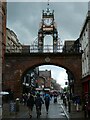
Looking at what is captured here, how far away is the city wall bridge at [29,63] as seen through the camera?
1519 inches

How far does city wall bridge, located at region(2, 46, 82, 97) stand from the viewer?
3859 centimetres

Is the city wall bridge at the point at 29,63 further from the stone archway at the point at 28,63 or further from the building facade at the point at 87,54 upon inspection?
the building facade at the point at 87,54

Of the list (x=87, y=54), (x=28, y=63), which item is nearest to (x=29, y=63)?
(x=28, y=63)

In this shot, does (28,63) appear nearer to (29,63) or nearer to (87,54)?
(29,63)

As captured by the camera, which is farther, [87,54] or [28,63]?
[28,63]

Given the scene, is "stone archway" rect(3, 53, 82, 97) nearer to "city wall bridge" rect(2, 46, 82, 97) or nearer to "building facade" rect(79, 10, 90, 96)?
"city wall bridge" rect(2, 46, 82, 97)

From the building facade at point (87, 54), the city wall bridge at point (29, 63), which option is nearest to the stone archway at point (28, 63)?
the city wall bridge at point (29, 63)

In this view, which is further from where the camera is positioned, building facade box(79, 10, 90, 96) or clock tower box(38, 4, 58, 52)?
clock tower box(38, 4, 58, 52)

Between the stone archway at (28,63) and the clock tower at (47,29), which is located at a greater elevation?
the clock tower at (47,29)

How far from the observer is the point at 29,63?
38844 millimetres

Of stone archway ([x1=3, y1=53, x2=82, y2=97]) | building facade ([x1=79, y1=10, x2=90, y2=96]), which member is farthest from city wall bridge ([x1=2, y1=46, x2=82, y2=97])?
building facade ([x1=79, y1=10, x2=90, y2=96])

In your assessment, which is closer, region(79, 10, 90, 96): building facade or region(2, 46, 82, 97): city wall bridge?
region(79, 10, 90, 96): building facade

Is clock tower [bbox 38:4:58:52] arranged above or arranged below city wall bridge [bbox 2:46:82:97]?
above

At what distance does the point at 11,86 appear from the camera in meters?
39.1
